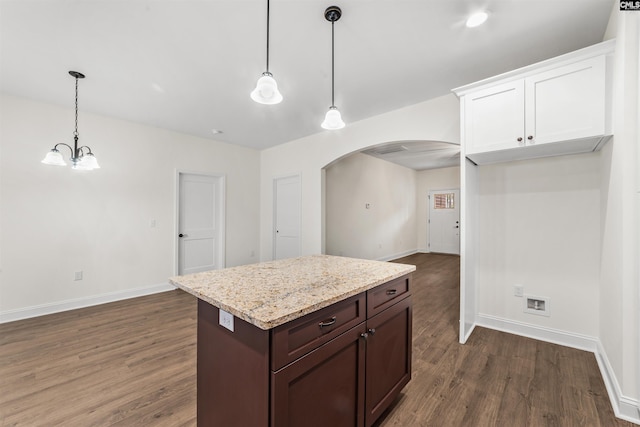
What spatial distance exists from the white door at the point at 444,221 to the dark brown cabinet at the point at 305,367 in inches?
276

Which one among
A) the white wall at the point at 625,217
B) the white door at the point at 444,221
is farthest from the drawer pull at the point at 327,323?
the white door at the point at 444,221

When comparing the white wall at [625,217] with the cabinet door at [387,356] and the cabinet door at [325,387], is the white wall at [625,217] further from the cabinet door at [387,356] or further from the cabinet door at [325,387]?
the cabinet door at [325,387]

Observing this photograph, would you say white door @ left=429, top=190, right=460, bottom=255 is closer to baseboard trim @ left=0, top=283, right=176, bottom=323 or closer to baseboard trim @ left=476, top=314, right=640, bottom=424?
baseboard trim @ left=476, top=314, right=640, bottom=424

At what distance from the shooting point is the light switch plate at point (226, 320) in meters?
1.17

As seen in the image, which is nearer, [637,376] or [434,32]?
[637,376]

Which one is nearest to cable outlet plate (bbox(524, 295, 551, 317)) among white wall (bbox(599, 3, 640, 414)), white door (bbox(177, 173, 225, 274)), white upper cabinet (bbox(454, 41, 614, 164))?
white wall (bbox(599, 3, 640, 414))

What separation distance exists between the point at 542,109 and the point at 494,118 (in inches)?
12.9

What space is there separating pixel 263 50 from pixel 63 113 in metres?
3.14

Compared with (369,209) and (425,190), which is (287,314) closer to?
(369,209)

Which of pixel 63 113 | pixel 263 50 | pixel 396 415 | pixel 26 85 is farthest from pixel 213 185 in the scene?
pixel 396 415

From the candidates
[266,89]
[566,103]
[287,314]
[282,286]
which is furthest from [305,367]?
[566,103]

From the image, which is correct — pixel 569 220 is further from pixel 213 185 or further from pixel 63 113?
pixel 63 113

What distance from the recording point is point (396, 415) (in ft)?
5.53

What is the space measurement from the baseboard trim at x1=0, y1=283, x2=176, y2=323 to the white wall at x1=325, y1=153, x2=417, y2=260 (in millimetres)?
3130
